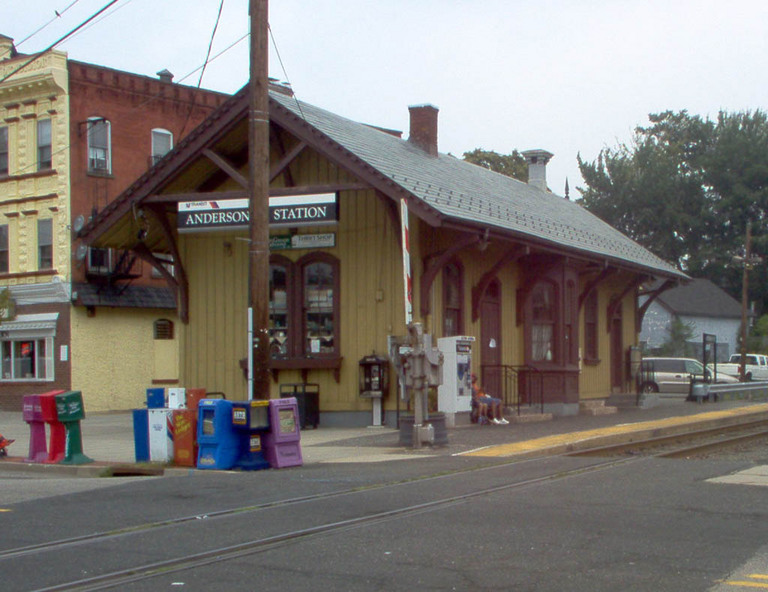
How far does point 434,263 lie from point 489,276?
241cm

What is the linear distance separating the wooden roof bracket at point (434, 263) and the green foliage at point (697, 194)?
48.0 metres

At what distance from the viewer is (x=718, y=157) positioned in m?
67.1

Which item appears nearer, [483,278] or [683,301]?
[483,278]

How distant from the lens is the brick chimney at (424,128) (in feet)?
84.5

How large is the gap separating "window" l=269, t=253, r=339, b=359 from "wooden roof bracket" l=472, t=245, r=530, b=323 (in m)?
3.06

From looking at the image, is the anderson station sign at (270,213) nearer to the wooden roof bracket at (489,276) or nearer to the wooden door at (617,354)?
the wooden roof bracket at (489,276)

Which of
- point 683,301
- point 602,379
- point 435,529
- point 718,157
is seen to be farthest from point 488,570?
point 718,157

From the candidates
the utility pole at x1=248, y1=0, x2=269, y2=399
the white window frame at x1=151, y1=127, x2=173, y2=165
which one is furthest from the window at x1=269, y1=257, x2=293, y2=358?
the white window frame at x1=151, y1=127, x2=173, y2=165

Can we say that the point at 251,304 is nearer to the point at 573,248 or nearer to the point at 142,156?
the point at 573,248

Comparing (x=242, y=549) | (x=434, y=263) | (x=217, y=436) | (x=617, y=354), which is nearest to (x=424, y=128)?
(x=434, y=263)

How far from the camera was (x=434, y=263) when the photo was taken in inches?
791

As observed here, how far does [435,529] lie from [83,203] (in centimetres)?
2557

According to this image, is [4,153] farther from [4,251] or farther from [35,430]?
[35,430]

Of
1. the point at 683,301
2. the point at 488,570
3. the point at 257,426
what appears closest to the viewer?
the point at 488,570
